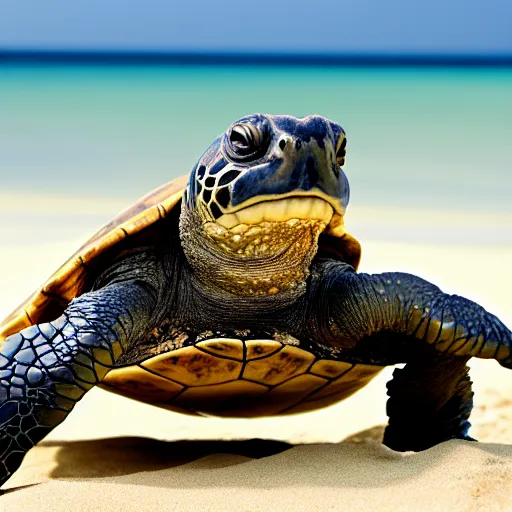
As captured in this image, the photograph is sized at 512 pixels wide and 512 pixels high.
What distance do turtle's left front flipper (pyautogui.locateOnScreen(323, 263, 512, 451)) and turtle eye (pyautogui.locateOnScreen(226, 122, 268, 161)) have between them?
105cm

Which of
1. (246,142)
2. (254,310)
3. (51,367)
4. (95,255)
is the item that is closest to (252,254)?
(254,310)

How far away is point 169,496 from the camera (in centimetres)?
287

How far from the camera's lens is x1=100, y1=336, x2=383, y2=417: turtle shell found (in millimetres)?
4051

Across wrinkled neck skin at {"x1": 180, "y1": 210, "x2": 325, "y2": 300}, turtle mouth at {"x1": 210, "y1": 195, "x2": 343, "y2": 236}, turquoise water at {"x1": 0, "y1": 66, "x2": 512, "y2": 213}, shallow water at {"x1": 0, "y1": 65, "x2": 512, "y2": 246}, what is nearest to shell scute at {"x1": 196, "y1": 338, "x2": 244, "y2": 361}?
wrinkled neck skin at {"x1": 180, "y1": 210, "x2": 325, "y2": 300}

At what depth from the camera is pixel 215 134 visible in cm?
2175

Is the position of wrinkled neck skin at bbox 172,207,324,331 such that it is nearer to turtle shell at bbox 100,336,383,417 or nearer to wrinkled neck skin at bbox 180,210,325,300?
wrinkled neck skin at bbox 180,210,325,300

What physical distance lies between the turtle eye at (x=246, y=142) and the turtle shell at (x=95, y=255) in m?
0.84

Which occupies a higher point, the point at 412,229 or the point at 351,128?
the point at 351,128

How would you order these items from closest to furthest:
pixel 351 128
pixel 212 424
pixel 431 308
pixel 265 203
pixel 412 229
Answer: pixel 265 203, pixel 431 308, pixel 212 424, pixel 412 229, pixel 351 128

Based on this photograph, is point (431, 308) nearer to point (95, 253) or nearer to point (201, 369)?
point (201, 369)

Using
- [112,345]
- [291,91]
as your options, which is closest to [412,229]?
[112,345]

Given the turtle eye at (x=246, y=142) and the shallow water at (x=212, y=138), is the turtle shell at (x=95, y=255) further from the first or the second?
the shallow water at (x=212, y=138)

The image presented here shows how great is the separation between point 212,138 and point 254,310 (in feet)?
56.9

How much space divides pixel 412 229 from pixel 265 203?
8.59 metres
